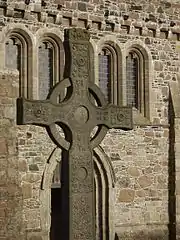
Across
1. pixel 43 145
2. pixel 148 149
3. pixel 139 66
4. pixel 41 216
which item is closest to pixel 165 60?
pixel 139 66

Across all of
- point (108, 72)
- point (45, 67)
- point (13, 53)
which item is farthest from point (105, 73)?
point (13, 53)

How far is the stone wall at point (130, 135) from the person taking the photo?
1512cm

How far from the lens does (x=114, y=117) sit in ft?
27.1

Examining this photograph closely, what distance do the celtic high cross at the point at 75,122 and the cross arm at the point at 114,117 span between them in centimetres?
10

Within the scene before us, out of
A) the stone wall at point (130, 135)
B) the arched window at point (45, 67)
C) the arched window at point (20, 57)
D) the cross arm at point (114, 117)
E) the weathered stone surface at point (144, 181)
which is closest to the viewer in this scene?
the cross arm at point (114, 117)

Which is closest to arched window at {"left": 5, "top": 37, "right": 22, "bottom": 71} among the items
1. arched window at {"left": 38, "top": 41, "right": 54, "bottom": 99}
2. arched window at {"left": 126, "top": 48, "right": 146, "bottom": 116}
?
arched window at {"left": 38, "top": 41, "right": 54, "bottom": 99}

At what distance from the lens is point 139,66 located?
687 inches

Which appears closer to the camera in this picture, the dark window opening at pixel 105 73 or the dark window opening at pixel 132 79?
the dark window opening at pixel 105 73

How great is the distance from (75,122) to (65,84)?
1.78ft

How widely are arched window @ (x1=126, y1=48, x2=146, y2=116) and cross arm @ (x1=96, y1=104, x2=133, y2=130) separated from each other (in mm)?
8855

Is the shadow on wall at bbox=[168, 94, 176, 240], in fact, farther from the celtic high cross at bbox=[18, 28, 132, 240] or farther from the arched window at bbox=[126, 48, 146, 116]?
the celtic high cross at bbox=[18, 28, 132, 240]

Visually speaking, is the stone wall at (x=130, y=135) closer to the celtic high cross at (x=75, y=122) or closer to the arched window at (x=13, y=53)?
the arched window at (x=13, y=53)

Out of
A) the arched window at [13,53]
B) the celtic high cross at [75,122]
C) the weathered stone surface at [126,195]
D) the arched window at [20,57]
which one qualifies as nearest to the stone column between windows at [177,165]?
the weathered stone surface at [126,195]

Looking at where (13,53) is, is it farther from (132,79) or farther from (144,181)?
(144,181)
